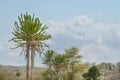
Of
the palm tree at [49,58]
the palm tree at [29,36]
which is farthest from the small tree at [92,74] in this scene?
the palm tree at [29,36]

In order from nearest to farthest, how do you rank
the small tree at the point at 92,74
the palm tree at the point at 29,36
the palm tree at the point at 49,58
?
the palm tree at the point at 29,36, the palm tree at the point at 49,58, the small tree at the point at 92,74

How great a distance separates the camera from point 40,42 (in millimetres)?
47750

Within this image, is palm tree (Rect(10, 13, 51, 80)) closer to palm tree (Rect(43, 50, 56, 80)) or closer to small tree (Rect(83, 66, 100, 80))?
palm tree (Rect(43, 50, 56, 80))

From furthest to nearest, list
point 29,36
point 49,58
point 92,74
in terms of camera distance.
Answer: point 92,74
point 49,58
point 29,36

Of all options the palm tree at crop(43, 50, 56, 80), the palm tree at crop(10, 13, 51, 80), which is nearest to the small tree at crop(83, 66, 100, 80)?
the palm tree at crop(43, 50, 56, 80)

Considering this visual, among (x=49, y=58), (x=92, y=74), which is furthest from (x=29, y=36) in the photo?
(x=92, y=74)

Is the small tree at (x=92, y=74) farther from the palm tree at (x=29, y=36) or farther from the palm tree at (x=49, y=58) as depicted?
the palm tree at (x=29, y=36)

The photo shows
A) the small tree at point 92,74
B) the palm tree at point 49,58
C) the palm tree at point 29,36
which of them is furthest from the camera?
the small tree at point 92,74

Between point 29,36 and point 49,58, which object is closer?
point 29,36

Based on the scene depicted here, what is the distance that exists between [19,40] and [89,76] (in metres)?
67.1

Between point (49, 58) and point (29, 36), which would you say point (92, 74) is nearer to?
point (49, 58)

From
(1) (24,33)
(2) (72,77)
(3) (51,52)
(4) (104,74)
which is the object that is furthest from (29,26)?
(4) (104,74)

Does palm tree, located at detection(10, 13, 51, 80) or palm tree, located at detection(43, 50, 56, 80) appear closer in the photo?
palm tree, located at detection(10, 13, 51, 80)

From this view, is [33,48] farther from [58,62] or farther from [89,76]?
[89,76]
